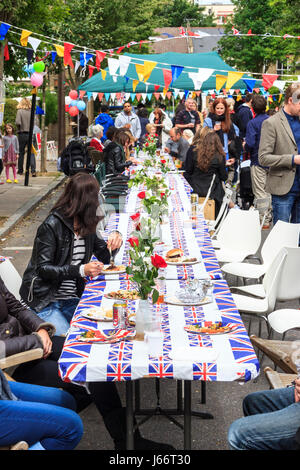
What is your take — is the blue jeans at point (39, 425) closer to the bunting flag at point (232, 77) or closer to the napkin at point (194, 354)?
the napkin at point (194, 354)

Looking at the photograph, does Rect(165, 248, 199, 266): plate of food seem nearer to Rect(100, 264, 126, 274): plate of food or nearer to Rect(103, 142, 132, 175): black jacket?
Rect(100, 264, 126, 274): plate of food

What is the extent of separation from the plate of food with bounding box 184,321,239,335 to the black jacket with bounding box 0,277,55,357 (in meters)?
0.89

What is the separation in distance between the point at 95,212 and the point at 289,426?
224cm

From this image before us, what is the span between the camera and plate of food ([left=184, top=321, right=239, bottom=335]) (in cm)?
356

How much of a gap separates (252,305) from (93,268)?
1414 millimetres

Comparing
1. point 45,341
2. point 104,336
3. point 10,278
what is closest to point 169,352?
point 104,336

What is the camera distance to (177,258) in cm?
527

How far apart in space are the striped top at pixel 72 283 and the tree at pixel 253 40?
171 feet

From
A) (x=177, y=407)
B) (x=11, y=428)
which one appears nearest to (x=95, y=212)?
(x=177, y=407)

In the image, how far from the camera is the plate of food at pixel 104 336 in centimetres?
346

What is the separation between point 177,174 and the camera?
11.7m

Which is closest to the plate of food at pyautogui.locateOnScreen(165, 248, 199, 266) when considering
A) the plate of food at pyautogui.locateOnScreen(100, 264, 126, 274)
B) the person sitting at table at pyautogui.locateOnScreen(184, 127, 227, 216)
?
the plate of food at pyautogui.locateOnScreen(100, 264, 126, 274)

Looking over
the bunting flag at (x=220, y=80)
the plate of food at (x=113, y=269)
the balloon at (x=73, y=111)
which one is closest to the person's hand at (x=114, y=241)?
the plate of food at (x=113, y=269)

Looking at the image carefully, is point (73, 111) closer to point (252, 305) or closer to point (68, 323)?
point (252, 305)
